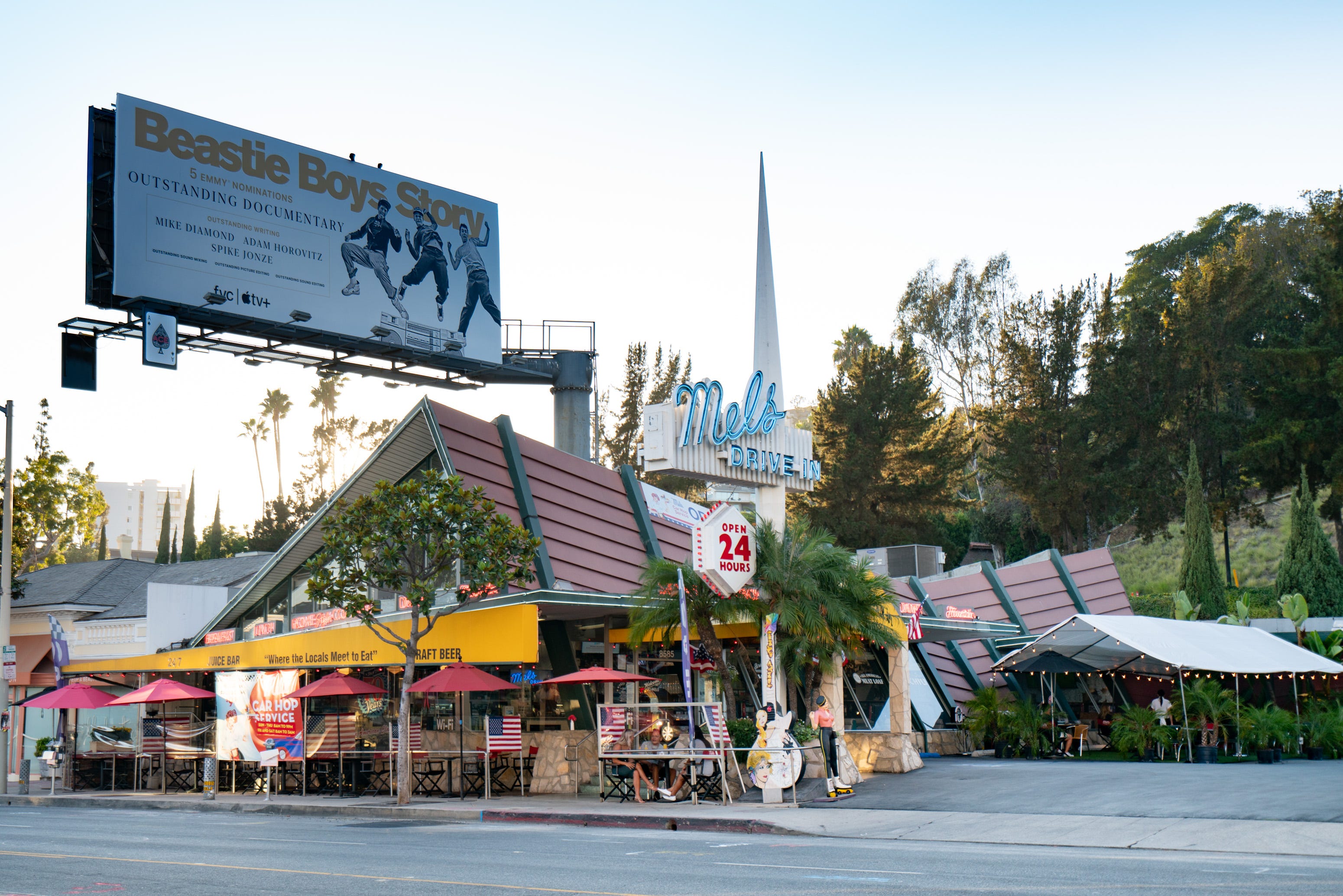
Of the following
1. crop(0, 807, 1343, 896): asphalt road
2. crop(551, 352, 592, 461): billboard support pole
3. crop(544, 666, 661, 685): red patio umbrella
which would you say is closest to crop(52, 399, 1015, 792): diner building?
crop(544, 666, 661, 685): red patio umbrella

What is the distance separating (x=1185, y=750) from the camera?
85.6 ft

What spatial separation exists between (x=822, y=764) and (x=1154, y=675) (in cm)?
1067

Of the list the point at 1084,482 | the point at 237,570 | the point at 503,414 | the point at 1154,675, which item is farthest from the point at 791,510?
the point at 503,414

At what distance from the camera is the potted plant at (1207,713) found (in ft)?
83.4

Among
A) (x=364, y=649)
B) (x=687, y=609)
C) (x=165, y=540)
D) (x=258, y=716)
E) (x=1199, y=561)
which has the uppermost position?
(x=165, y=540)

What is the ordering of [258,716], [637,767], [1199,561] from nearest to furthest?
[637,767]
[258,716]
[1199,561]

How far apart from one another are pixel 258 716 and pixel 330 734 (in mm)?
2415

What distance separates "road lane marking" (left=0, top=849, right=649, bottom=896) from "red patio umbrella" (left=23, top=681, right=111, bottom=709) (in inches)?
609

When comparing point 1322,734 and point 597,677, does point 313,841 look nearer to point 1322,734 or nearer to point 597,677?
point 597,677

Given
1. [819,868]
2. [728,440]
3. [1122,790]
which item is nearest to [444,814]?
[819,868]

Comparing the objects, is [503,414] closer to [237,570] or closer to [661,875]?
[661,875]

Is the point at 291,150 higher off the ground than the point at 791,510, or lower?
higher

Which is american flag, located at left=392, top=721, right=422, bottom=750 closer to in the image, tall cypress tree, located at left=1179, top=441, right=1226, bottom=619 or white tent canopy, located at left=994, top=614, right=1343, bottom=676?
white tent canopy, located at left=994, top=614, right=1343, bottom=676

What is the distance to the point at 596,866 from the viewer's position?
12.5 metres
